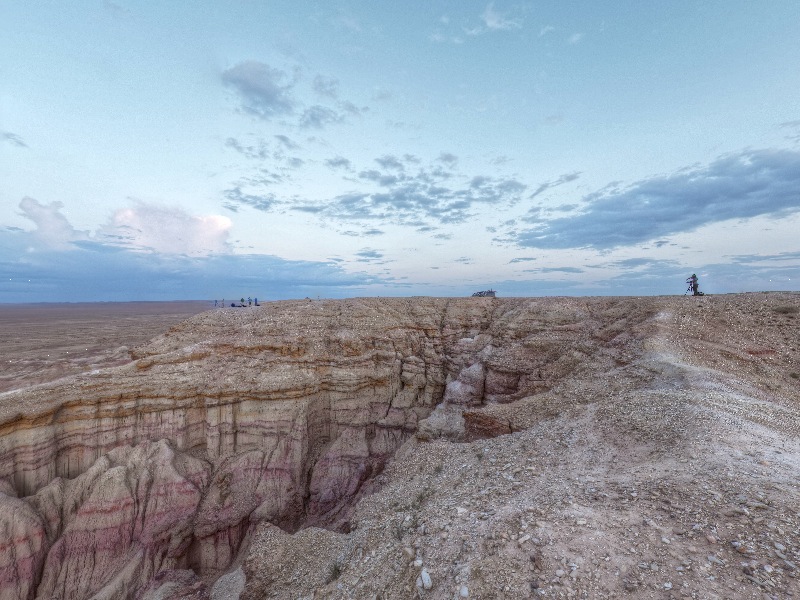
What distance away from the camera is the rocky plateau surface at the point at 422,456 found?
6.83 m

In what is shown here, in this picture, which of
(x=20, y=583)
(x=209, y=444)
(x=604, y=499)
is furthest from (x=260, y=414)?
(x=604, y=499)

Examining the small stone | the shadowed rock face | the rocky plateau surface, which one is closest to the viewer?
the rocky plateau surface

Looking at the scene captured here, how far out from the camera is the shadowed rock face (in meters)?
17.7

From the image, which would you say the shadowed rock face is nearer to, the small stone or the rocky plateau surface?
the rocky plateau surface

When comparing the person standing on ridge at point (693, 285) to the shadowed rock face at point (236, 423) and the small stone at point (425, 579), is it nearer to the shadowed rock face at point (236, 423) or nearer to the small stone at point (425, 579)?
the shadowed rock face at point (236, 423)

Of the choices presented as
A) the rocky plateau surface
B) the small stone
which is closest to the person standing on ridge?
the rocky plateau surface

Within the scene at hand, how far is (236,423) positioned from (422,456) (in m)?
14.2

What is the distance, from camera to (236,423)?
23.0m

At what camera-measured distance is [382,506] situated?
1211 centimetres

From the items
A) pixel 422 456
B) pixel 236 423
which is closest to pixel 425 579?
pixel 422 456

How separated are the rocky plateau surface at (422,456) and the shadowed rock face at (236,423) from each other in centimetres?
12

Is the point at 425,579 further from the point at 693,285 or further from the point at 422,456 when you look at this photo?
the point at 693,285

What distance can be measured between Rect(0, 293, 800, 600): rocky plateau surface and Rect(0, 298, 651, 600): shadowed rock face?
0.38ft

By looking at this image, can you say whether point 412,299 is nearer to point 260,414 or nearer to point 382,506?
point 260,414
